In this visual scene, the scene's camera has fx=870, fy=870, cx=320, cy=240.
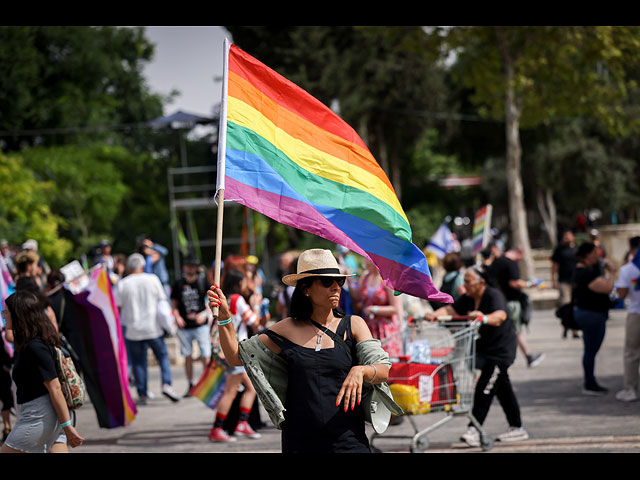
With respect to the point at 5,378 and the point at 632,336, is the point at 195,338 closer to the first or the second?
the point at 5,378

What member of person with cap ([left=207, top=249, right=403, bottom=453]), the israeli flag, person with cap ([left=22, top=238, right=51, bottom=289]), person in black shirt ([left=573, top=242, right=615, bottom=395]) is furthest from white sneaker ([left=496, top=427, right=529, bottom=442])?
the israeli flag

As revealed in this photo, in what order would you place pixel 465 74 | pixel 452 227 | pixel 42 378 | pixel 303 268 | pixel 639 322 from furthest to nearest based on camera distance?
pixel 452 227, pixel 465 74, pixel 639 322, pixel 42 378, pixel 303 268

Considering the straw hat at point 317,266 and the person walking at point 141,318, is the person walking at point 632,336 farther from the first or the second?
the straw hat at point 317,266

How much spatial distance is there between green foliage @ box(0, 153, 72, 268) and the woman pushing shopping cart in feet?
95.2

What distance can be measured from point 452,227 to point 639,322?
158 feet

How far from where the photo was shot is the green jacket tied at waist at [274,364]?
449 cm

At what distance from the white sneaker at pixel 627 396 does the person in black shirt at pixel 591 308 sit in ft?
1.56

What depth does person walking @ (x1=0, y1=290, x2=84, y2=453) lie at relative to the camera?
5.87 m

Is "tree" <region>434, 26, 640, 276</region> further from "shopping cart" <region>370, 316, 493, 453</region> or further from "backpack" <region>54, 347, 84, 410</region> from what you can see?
"backpack" <region>54, 347, 84, 410</region>

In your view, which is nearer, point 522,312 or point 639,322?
point 639,322
